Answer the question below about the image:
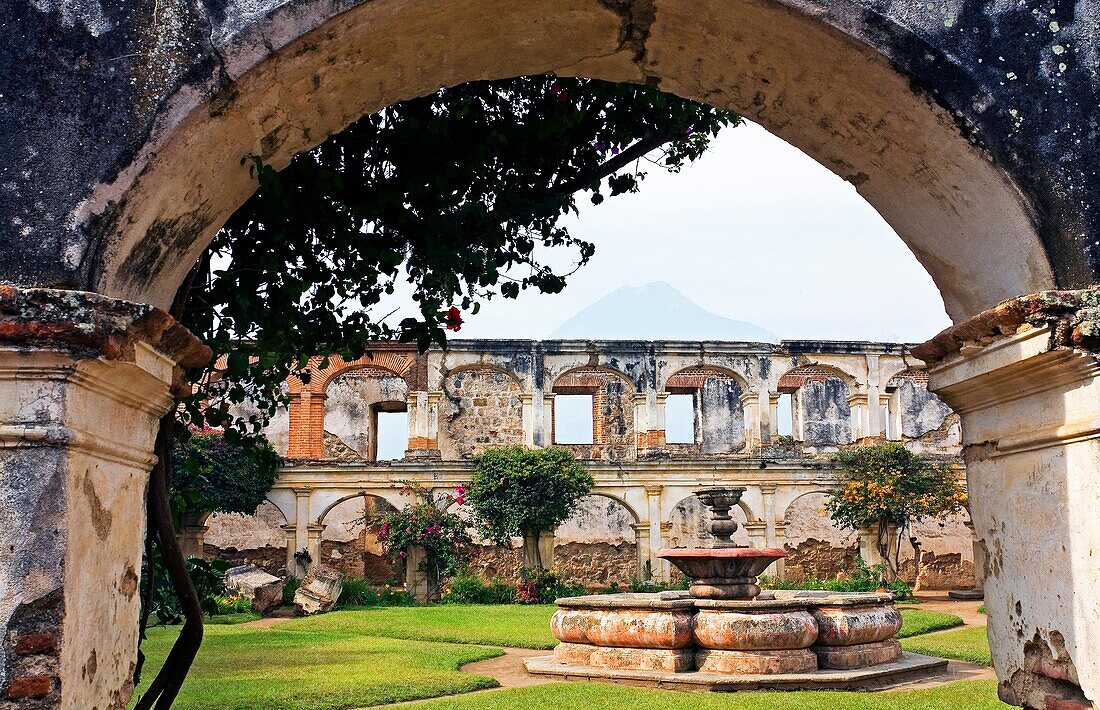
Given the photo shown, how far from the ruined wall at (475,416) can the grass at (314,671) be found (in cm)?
1238

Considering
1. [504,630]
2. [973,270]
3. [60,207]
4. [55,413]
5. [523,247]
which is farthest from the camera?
[504,630]

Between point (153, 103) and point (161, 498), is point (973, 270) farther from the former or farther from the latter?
point (161, 498)

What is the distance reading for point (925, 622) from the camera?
15.4 meters

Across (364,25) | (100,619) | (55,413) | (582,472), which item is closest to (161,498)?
(100,619)

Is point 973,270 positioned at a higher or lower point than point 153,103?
lower

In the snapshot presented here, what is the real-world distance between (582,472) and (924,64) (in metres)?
19.5

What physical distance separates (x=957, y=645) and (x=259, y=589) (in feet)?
38.9

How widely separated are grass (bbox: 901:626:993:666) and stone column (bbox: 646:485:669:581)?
8.80 meters

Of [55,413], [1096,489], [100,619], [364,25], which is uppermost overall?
[364,25]

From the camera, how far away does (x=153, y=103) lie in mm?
2717

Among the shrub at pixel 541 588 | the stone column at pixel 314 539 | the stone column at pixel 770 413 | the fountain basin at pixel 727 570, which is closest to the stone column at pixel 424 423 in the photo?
the stone column at pixel 314 539

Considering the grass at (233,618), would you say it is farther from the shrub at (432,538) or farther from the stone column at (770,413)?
the stone column at (770,413)

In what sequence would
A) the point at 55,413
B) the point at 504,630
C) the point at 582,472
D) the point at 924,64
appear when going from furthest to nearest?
the point at 582,472 → the point at 504,630 → the point at 924,64 → the point at 55,413

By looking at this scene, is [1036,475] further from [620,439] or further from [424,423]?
[620,439]
